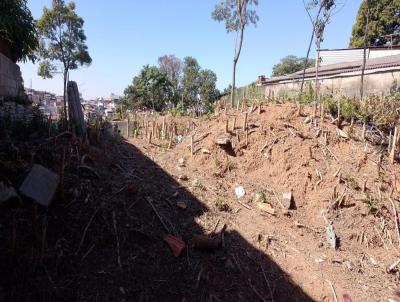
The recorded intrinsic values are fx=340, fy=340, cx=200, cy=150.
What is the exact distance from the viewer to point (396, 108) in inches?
282

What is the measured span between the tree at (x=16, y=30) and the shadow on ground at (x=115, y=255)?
14.3ft

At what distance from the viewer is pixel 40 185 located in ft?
11.6

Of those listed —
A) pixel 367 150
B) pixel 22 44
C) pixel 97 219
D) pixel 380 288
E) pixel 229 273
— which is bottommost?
pixel 380 288

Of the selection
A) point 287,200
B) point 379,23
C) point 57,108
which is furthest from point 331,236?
point 379,23

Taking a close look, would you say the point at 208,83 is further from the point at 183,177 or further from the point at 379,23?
the point at 183,177

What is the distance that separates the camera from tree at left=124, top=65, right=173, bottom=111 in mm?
23328

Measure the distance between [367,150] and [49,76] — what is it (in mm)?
16552

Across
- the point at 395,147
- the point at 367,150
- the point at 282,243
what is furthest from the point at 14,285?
the point at 395,147

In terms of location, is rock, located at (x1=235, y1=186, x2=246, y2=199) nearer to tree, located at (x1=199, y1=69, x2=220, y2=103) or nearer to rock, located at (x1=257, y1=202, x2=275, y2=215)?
rock, located at (x1=257, y1=202, x2=275, y2=215)

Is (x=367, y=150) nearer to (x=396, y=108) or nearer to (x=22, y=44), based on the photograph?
(x=396, y=108)

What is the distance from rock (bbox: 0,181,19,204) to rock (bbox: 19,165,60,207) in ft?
0.25

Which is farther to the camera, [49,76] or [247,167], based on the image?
[49,76]

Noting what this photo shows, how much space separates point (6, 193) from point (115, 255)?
125cm

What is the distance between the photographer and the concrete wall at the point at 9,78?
268 inches
